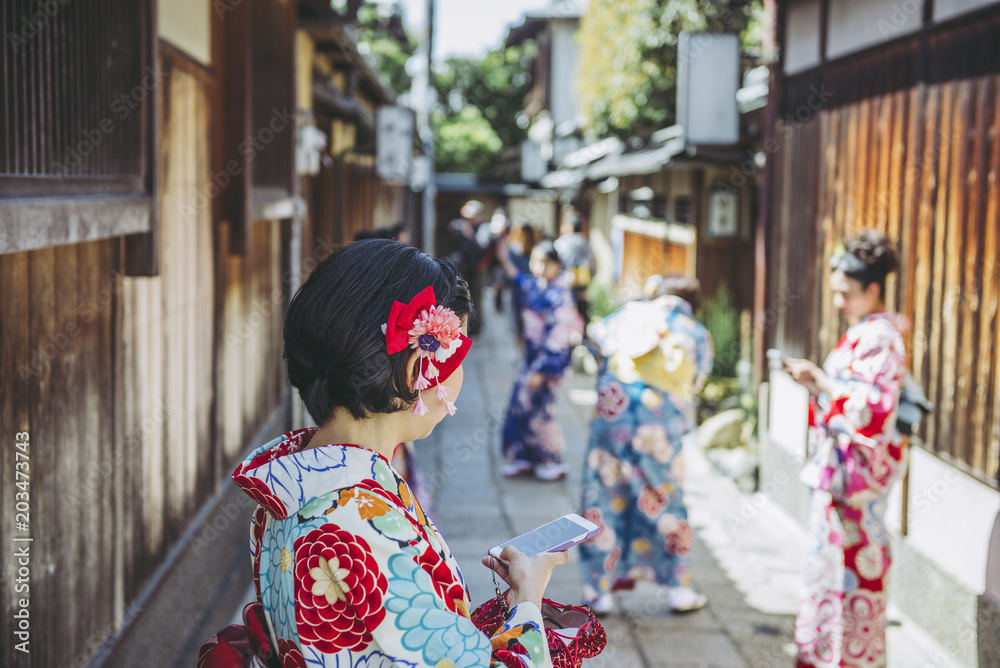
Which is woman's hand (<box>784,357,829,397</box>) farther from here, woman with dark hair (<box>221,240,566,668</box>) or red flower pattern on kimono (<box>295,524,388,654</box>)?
red flower pattern on kimono (<box>295,524,388,654</box>)

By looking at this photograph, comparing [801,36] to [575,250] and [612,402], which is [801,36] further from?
[575,250]

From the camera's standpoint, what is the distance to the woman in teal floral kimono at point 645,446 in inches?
218

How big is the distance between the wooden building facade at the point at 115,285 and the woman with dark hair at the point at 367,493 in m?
0.90

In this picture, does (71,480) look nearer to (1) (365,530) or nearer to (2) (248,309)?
(1) (365,530)

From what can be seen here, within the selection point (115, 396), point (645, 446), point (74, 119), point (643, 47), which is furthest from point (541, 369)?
point (74, 119)

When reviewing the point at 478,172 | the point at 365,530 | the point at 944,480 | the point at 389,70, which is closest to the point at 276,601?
the point at 365,530

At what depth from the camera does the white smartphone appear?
2.07m

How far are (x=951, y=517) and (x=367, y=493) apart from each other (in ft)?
13.7

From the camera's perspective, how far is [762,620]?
551 centimetres

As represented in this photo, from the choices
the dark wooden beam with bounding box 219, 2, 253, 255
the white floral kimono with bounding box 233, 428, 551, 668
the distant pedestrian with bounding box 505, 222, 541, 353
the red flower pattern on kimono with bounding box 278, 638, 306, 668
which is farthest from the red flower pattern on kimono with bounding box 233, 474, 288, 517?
the distant pedestrian with bounding box 505, 222, 541, 353

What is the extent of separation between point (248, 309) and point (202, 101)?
6.62 ft

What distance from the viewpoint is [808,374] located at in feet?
14.1

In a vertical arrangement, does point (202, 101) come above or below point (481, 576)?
above

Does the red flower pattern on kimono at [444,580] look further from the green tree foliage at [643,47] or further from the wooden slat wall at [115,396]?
the green tree foliage at [643,47]
